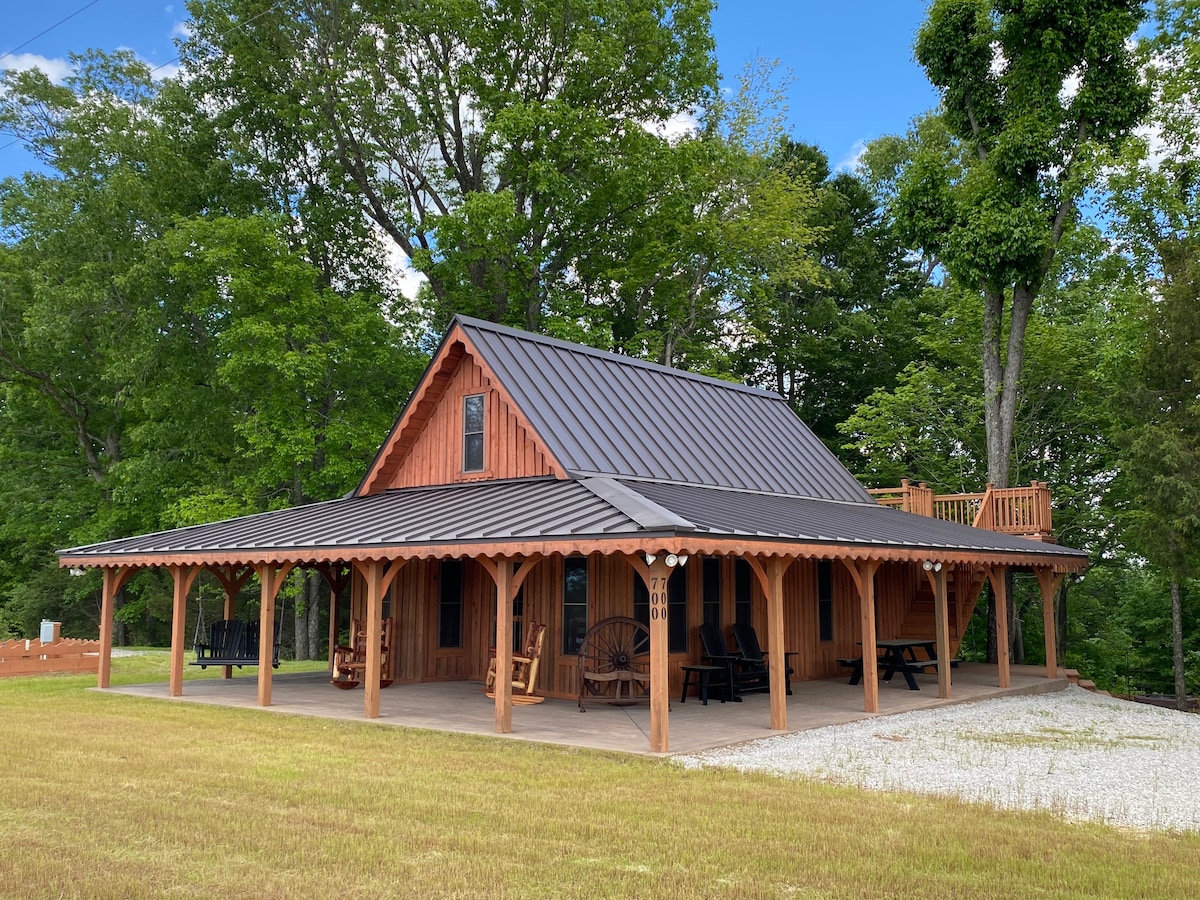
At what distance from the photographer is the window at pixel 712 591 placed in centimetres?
1485

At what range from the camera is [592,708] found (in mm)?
13219

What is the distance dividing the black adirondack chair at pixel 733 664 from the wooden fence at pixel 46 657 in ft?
38.9

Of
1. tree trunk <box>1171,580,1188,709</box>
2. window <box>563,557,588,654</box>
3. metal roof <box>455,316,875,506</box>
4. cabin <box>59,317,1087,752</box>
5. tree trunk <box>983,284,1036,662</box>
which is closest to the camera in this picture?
cabin <box>59,317,1087,752</box>

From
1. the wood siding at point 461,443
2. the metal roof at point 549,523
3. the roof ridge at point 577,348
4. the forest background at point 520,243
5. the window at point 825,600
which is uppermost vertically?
the forest background at point 520,243

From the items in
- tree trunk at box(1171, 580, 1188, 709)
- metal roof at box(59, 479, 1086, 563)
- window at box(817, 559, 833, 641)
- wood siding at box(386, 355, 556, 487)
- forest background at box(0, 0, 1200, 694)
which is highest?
forest background at box(0, 0, 1200, 694)

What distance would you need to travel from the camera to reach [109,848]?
19.7 ft

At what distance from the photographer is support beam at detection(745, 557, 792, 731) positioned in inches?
436

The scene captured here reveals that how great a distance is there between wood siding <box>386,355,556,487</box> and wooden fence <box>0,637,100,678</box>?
7.69m

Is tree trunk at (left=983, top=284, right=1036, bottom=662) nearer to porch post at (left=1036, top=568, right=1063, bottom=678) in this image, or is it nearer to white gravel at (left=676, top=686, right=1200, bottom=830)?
porch post at (left=1036, top=568, right=1063, bottom=678)

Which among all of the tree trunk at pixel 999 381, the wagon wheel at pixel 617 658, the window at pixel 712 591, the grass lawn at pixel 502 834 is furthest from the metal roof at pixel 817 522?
the tree trunk at pixel 999 381

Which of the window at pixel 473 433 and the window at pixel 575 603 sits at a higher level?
the window at pixel 473 433

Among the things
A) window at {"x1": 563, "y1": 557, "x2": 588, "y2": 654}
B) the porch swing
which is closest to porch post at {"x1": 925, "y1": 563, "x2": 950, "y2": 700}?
window at {"x1": 563, "y1": 557, "x2": 588, "y2": 654}

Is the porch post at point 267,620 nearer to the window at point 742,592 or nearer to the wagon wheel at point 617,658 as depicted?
the wagon wheel at point 617,658

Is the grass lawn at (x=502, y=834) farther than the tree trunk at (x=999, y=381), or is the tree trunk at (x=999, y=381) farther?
the tree trunk at (x=999, y=381)
